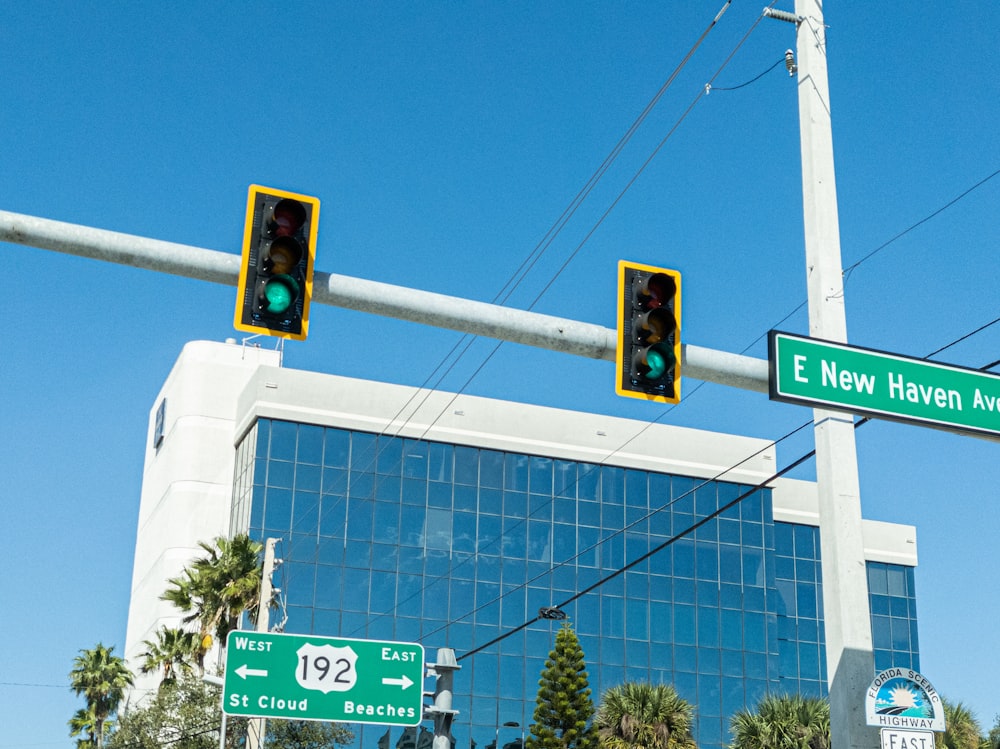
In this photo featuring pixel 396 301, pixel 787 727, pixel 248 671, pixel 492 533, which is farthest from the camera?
pixel 492 533

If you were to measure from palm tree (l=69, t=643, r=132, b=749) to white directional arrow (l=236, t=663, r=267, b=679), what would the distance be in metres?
48.7

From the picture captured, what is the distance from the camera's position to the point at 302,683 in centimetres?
1775

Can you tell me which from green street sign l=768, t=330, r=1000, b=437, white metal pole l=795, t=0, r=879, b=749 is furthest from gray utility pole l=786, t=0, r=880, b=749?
green street sign l=768, t=330, r=1000, b=437

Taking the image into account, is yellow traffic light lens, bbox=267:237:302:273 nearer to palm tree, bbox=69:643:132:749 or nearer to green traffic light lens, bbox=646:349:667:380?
green traffic light lens, bbox=646:349:667:380

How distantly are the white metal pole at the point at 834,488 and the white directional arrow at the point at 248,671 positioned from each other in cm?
820

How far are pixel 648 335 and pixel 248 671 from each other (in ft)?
31.0

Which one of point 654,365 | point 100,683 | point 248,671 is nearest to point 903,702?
point 654,365

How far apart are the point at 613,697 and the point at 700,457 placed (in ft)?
66.0

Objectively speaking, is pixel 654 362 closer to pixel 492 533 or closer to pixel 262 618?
pixel 262 618

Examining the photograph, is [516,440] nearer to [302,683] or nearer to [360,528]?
[360,528]

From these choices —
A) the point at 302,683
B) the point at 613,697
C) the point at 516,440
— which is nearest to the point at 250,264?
the point at 302,683

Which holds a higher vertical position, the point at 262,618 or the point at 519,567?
the point at 519,567

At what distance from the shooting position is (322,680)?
58.2 feet

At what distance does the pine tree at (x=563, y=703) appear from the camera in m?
44.9
